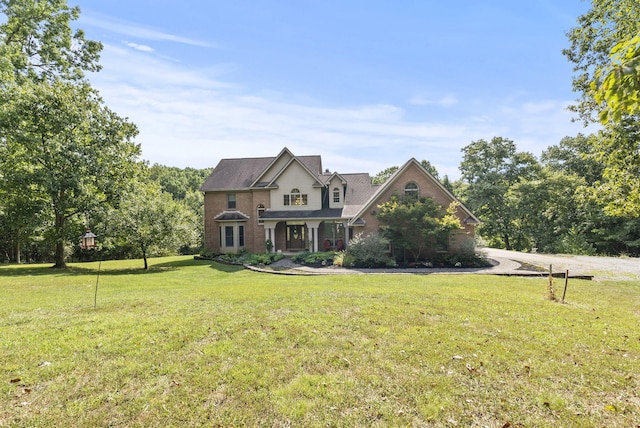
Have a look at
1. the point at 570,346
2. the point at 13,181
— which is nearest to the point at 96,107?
the point at 13,181

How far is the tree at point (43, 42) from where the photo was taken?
1786 cm

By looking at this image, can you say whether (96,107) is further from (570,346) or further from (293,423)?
(570,346)

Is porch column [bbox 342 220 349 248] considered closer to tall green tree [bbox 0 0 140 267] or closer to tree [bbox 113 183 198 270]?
tree [bbox 113 183 198 270]

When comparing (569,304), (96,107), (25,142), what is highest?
(96,107)

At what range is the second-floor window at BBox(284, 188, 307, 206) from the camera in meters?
26.9

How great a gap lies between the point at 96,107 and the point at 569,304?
1070 inches

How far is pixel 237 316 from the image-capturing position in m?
7.39

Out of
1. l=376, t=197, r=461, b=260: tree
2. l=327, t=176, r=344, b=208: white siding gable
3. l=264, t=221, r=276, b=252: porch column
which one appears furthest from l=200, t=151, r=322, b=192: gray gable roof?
l=376, t=197, r=461, b=260: tree

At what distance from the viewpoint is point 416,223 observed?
64.7 feet

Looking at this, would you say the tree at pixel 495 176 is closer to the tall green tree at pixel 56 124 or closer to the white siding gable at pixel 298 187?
the white siding gable at pixel 298 187

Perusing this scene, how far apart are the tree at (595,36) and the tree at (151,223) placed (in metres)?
21.2

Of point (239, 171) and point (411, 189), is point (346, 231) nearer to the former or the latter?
point (411, 189)

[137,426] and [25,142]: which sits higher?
[25,142]

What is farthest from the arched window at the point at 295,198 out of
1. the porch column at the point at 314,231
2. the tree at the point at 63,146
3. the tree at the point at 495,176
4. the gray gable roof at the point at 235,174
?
the tree at the point at 495,176
